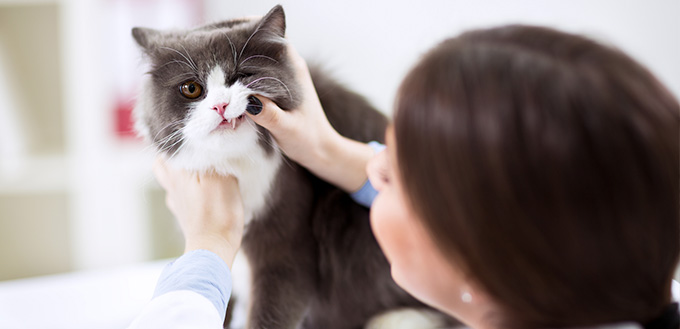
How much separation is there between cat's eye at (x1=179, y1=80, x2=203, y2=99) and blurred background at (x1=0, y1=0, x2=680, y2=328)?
0.77 meters

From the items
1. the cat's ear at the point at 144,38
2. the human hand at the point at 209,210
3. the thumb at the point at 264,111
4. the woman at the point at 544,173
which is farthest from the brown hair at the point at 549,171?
the cat's ear at the point at 144,38

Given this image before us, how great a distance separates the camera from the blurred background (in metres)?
1.74

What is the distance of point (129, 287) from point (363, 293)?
67 centimetres

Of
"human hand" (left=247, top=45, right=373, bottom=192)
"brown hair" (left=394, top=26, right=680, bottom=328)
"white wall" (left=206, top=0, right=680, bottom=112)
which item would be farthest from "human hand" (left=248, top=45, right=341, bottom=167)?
"white wall" (left=206, top=0, right=680, bottom=112)

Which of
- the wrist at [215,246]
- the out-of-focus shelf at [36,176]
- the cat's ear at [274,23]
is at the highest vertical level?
the cat's ear at [274,23]

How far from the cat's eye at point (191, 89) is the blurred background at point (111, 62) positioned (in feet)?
2.53

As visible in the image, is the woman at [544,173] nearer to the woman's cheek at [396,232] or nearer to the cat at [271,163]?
the woman's cheek at [396,232]

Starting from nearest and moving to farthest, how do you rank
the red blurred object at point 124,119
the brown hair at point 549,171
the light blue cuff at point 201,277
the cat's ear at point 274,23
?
the brown hair at point 549,171
the light blue cuff at point 201,277
the cat's ear at point 274,23
the red blurred object at point 124,119

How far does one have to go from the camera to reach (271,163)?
970 mm

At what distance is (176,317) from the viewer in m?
0.68

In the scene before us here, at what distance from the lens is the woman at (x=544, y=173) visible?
0.49m

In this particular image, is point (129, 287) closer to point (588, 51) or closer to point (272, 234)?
point (272, 234)

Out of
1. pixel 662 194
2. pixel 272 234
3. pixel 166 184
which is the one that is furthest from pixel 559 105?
pixel 166 184

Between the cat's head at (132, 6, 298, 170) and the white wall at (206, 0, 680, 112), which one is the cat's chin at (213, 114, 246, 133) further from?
the white wall at (206, 0, 680, 112)
